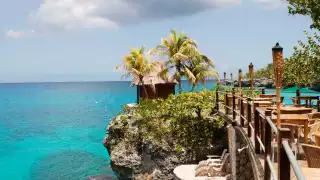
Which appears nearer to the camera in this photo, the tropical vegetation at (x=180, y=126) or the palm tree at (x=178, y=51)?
the tropical vegetation at (x=180, y=126)

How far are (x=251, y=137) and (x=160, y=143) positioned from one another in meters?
8.87

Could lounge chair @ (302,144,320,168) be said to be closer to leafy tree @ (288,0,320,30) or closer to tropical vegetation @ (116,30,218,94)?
leafy tree @ (288,0,320,30)

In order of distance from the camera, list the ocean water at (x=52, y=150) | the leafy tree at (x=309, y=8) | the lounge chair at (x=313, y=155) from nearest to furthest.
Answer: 1. the lounge chair at (x=313, y=155)
2. the leafy tree at (x=309, y=8)
3. the ocean water at (x=52, y=150)

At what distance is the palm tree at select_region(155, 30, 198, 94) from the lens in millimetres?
28625

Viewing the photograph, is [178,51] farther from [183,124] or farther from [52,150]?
[52,150]

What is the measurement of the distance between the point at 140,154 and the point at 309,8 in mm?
10556

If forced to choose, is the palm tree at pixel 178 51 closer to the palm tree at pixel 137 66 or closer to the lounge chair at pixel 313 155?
the palm tree at pixel 137 66

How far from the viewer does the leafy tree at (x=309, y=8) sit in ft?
43.3

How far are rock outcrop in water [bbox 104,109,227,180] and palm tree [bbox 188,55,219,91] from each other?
10.2 meters

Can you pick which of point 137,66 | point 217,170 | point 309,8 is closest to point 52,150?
point 137,66

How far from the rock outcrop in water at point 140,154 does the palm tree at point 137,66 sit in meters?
7.76

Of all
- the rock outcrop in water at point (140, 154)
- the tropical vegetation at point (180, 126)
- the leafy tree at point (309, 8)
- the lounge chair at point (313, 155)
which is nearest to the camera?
the lounge chair at point (313, 155)

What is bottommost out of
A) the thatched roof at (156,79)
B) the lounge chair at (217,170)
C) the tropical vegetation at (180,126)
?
the lounge chair at (217,170)

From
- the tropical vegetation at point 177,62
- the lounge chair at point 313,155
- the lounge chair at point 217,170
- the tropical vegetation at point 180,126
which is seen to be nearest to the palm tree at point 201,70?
the tropical vegetation at point 177,62
